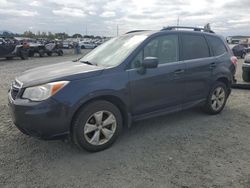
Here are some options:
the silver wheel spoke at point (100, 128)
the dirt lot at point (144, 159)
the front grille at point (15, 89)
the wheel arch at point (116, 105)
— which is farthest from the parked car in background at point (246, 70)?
the front grille at point (15, 89)

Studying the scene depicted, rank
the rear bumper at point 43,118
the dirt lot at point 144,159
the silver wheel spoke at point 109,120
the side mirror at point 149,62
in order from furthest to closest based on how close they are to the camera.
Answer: the side mirror at point 149,62
the silver wheel spoke at point 109,120
the rear bumper at point 43,118
the dirt lot at point 144,159

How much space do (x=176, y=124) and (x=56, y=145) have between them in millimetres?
2219

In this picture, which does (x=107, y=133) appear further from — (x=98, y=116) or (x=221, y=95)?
(x=221, y=95)

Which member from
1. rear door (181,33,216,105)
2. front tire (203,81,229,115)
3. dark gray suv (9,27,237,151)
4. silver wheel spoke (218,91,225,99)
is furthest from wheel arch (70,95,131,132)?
silver wheel spoke (218,91,225,99)

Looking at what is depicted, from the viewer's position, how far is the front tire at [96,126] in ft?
12.6

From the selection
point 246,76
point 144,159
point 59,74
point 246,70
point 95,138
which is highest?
point 59,74

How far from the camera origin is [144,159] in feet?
12.7

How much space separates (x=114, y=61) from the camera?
4395 mm

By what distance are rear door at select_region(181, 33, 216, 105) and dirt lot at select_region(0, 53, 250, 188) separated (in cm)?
61

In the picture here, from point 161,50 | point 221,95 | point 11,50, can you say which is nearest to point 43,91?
point 161,50

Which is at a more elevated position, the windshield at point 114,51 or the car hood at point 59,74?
the windshield at point 114,51

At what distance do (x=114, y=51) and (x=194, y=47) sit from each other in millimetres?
1627

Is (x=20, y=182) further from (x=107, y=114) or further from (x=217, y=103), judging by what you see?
(x=217, y=103)

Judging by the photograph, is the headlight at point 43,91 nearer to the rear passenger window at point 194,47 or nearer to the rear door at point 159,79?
the rear door at point 159,79
